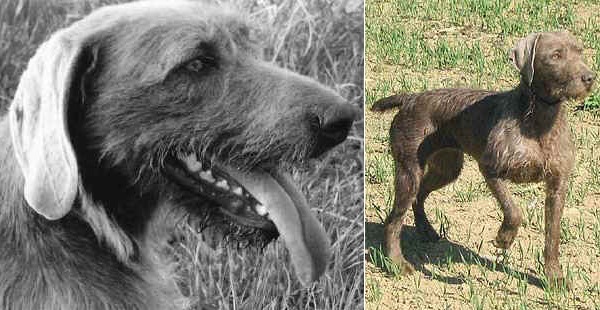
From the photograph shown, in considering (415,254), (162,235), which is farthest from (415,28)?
(162,235)

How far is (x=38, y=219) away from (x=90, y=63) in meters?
0.49

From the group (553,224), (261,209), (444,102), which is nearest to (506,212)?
(553,224)

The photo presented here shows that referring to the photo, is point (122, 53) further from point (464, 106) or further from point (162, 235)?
point (464, 106)

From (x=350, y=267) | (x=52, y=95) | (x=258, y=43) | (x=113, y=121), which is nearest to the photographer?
(x=52, y=95)

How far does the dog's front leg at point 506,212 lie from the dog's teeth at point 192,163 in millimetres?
2490

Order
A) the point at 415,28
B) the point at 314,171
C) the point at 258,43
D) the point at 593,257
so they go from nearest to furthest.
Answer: the point at 258,43
the point at 314,171
the point at 593,257
the point at 415,28

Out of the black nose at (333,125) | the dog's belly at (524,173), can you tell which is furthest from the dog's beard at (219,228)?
the dog's belly at (524,173)

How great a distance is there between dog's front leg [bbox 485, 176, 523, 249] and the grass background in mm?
365

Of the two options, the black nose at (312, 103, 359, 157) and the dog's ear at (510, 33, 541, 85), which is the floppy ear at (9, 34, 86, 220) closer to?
the black nose at (312, 103, 359, 157)

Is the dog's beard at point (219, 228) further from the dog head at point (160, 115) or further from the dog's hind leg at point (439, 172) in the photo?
the dog's hind leg at point (439, 172)

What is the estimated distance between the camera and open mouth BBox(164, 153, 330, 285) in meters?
3.07

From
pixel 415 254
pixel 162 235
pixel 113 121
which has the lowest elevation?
pixel 415 254

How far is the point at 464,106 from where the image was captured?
5.39 meters

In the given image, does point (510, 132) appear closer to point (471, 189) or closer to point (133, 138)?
point (471, 189)
